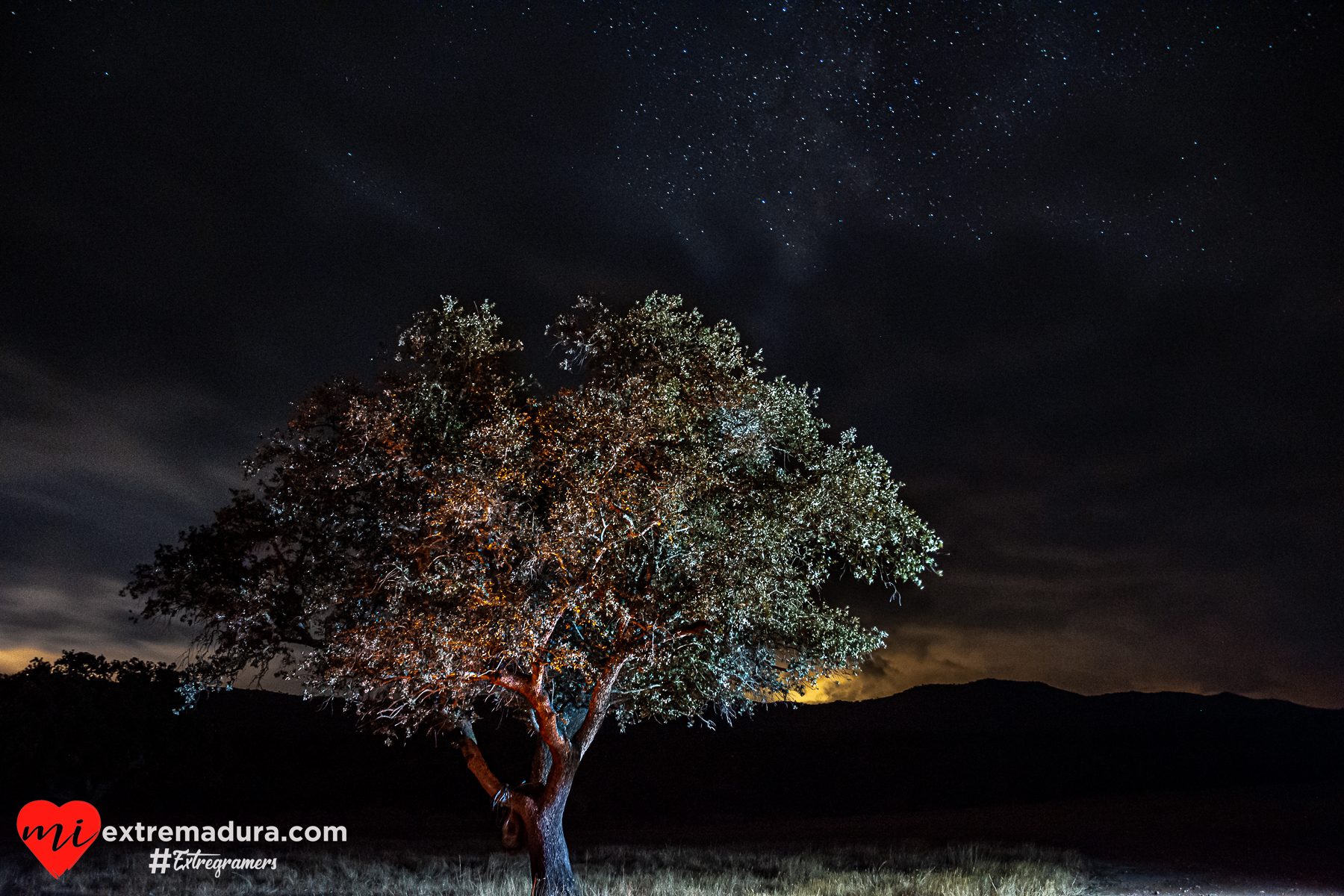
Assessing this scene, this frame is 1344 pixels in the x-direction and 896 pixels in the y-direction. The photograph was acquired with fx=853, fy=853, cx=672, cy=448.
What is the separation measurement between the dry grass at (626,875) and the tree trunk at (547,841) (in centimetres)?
160

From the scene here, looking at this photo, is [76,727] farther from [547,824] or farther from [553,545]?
[553,545]

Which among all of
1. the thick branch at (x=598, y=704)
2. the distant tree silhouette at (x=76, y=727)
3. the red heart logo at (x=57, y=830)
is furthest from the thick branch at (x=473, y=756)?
the distant tree silhouette at (x=76, y=727)

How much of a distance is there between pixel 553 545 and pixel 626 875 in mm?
11653

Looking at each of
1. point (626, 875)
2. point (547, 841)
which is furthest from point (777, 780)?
point (547, 841)

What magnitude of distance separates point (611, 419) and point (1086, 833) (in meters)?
30.1

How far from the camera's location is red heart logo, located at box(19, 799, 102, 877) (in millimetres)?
16594

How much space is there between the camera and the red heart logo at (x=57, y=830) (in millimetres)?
16594

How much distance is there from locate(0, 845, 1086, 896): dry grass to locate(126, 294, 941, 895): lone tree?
3971 millimetres

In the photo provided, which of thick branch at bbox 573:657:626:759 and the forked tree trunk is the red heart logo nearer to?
the forked tree trunk

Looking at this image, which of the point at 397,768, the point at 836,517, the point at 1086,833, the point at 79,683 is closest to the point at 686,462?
the point at 836,517

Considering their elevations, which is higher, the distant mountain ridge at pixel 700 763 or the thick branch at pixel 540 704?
the thick branch at pixel 540 704

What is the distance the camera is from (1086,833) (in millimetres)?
33344

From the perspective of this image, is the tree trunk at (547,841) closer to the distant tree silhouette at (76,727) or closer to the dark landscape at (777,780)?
the dark landscape at (777,780)

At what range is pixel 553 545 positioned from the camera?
13.5 meters
